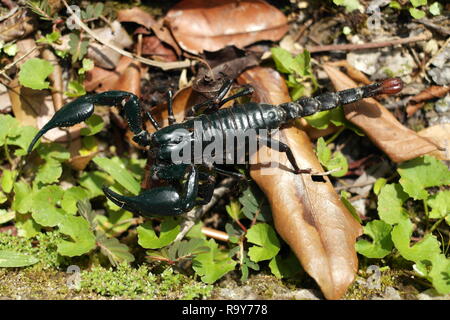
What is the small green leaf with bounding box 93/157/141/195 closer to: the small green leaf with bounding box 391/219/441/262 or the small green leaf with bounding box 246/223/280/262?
the small green leaf with bounding box 246/223/280/262

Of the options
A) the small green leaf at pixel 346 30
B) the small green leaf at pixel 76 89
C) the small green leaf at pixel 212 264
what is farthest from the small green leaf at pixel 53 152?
the small green leaf at pixel 346 30

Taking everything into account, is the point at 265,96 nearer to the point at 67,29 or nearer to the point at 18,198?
the point at 67,29

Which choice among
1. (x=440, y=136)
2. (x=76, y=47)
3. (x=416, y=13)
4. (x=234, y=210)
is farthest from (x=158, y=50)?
(x=440, y=136)

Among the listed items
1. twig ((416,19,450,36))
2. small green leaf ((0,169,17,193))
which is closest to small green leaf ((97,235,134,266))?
small green leaf ((0,169,17,193))

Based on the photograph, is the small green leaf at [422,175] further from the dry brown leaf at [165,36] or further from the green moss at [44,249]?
the green moss at [44,249]

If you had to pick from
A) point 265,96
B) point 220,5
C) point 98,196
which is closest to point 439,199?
point 265,96

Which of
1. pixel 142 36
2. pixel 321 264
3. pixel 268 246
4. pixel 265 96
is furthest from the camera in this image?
pixel 142 36
